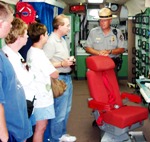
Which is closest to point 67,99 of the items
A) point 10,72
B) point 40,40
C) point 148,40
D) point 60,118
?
point 60,118

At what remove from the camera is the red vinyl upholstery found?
3.44 metres

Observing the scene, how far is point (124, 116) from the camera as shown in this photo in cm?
339

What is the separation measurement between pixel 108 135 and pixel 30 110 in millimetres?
1523

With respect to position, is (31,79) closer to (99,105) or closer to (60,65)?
(60,65)

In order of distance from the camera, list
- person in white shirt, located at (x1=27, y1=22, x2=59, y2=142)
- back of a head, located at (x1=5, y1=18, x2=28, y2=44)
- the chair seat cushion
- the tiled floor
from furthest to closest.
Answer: the tiled floor → the chair seat cushion → person in white shirt, located at (x1=27, y1=22, x2=59, y2=142) → back of a head, located at (x1=5, y1=18, x2=28, y2=44)

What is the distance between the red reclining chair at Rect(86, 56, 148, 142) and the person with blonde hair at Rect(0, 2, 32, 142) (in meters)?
1.49

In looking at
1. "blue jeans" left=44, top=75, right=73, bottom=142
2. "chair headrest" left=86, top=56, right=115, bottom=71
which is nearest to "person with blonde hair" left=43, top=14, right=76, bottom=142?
"blue jeans" left=44, top=75, right=73, bottom=142

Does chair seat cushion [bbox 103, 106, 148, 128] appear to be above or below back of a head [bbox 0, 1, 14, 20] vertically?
below

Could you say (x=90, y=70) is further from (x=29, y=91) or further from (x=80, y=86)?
(x=80, y=86)

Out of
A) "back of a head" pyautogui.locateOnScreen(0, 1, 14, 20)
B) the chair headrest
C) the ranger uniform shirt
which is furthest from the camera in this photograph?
the ranger uniform shirt

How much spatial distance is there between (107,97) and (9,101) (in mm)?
2090

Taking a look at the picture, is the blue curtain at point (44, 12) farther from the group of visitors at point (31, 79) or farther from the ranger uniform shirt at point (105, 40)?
the ranger uniform shirt at point (105, 40)

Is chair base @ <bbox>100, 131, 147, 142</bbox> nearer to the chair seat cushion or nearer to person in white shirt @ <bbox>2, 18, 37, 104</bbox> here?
the chair seat cushion

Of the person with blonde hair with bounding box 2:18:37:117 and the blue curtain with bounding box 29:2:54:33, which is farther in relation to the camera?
the blue curtain with bounding box 29:2:54:33
